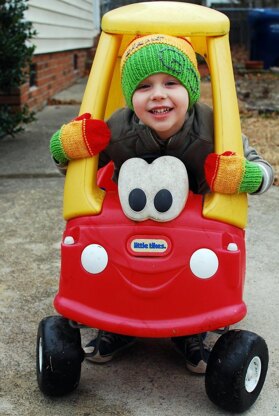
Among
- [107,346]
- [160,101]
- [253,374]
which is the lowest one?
[107,346]

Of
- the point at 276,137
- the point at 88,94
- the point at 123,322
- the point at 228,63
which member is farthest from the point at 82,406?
the point at 276,137

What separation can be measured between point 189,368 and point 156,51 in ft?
3.54

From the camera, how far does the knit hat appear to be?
2.20m

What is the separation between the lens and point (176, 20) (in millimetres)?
2330

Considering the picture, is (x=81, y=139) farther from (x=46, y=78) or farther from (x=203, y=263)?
(x=46, y=78)

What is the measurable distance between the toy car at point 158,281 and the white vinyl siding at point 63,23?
4957 mm

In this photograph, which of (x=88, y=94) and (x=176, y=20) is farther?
(x=88, y=94)

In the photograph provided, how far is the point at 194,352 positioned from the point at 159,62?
1.00m

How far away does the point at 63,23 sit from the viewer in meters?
9.75

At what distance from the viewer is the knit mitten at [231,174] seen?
221 centimetres

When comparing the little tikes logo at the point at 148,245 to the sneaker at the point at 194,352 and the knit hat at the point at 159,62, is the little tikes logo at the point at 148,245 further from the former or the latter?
the knit hat at the point at 159,62

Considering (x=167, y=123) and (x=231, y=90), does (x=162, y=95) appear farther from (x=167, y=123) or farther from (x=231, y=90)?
(x=231, y=90)

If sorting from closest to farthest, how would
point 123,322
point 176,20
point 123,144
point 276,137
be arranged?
point 123,322, point 176,20, point 123,144, point 276,137

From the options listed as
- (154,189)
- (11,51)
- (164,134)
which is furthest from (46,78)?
(154,189)
